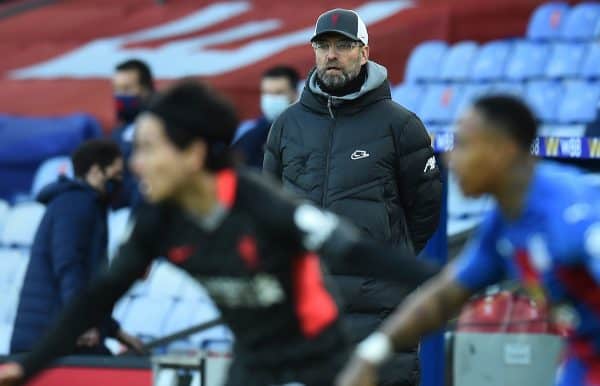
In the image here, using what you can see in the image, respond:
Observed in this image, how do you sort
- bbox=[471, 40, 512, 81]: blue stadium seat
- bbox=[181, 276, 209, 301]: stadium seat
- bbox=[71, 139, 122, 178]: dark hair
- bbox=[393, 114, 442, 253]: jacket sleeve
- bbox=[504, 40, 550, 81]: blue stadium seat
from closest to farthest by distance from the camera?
1. bbox=[393, 114, 442, 253]: jacket sleeve
2. bbox=[71, 139, 122, 178]: dark hair
3. bbox=[181, 276, 209, 301]: stadium seat
4. bbox=[504, 40, 550, 81]: blue stadium seat
5. bbox=[471, 40, 512, 81]: blue stadium seat

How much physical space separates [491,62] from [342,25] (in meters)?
6.80

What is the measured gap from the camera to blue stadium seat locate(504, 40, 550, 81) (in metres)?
13.6

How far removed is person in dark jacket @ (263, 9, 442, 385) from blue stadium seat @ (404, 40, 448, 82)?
6827mm

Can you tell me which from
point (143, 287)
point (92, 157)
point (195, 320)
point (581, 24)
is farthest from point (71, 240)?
point (581, 24)

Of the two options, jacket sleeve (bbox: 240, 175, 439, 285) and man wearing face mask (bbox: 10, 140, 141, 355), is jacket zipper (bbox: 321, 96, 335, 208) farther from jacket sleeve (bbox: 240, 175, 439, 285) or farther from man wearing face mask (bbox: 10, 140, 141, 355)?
jacket sleeve (bbox: 240, 175, 439, 285)

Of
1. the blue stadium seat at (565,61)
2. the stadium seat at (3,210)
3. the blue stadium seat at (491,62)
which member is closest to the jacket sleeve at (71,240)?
the stadium seat at (3,210)

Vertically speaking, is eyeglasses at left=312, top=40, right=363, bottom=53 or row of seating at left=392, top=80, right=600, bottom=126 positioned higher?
eyeglasses at left=312, top=40, right=363, bottom=53

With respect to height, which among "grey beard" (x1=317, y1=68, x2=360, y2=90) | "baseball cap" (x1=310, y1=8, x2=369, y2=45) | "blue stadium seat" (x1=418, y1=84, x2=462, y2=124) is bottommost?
"blue stadium seat" (x1=418, y1=84, x2=462, y2=124)

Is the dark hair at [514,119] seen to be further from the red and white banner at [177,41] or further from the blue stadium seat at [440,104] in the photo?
the red and white banner at [177,41]

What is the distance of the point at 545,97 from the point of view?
13.2 meters

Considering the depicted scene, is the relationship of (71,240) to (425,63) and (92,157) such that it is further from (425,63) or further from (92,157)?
(425,63)

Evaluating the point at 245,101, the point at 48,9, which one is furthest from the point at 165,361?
the point at 48,9

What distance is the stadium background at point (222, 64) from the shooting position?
42.3 ft

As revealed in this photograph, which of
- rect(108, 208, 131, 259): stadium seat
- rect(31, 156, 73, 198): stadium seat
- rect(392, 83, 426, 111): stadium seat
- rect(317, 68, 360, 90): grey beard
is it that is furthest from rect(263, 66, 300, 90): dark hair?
rect(31, 156, 73, 198): stadium seat
